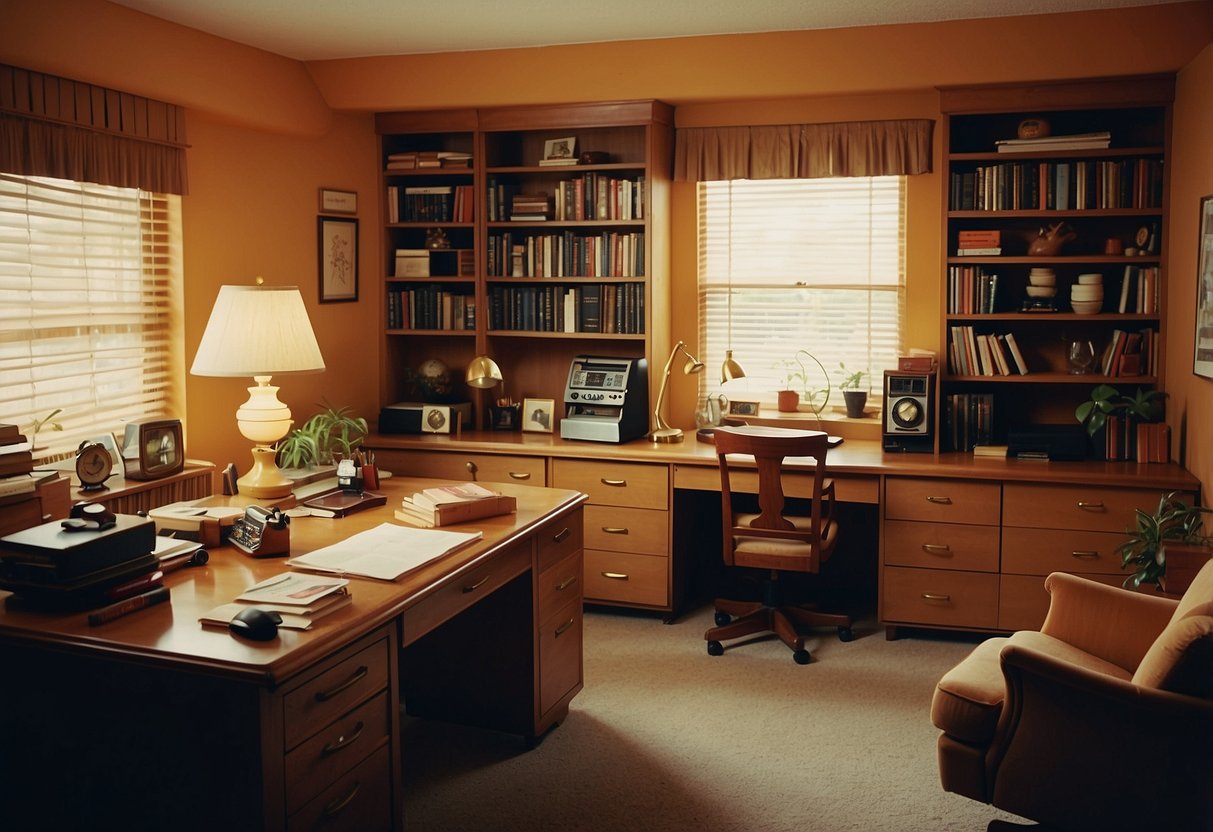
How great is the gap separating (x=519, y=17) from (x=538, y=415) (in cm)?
190

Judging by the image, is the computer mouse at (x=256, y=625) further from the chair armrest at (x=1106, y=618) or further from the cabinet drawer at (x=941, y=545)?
the cabinet drawer at (x=941, y=545)

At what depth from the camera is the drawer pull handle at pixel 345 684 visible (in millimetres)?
2359

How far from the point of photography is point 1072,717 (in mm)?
2639

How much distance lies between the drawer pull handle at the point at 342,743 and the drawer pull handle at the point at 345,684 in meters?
0.11

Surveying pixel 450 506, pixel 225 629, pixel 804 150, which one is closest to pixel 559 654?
pixel 450 506

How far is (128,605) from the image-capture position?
244 centimetres

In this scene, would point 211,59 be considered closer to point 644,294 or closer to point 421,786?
point 644,294

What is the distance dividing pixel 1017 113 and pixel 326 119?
313 centimetres

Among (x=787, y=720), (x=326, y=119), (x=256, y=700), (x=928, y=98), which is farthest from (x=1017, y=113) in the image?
(x=256, y=700)

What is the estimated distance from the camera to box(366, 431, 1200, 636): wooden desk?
14.3 feet

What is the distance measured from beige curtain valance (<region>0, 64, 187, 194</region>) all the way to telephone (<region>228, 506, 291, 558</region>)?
1.57m

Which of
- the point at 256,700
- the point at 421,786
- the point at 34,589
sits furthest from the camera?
the point at 421,786

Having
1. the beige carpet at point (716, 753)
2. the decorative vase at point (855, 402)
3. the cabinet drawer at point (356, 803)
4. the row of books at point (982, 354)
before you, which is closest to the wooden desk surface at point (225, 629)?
the cabinet drawer at point (356, 803)

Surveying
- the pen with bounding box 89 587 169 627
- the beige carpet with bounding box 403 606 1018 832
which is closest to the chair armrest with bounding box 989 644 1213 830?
the beige carpet with bounding box 403 606 1018 832
